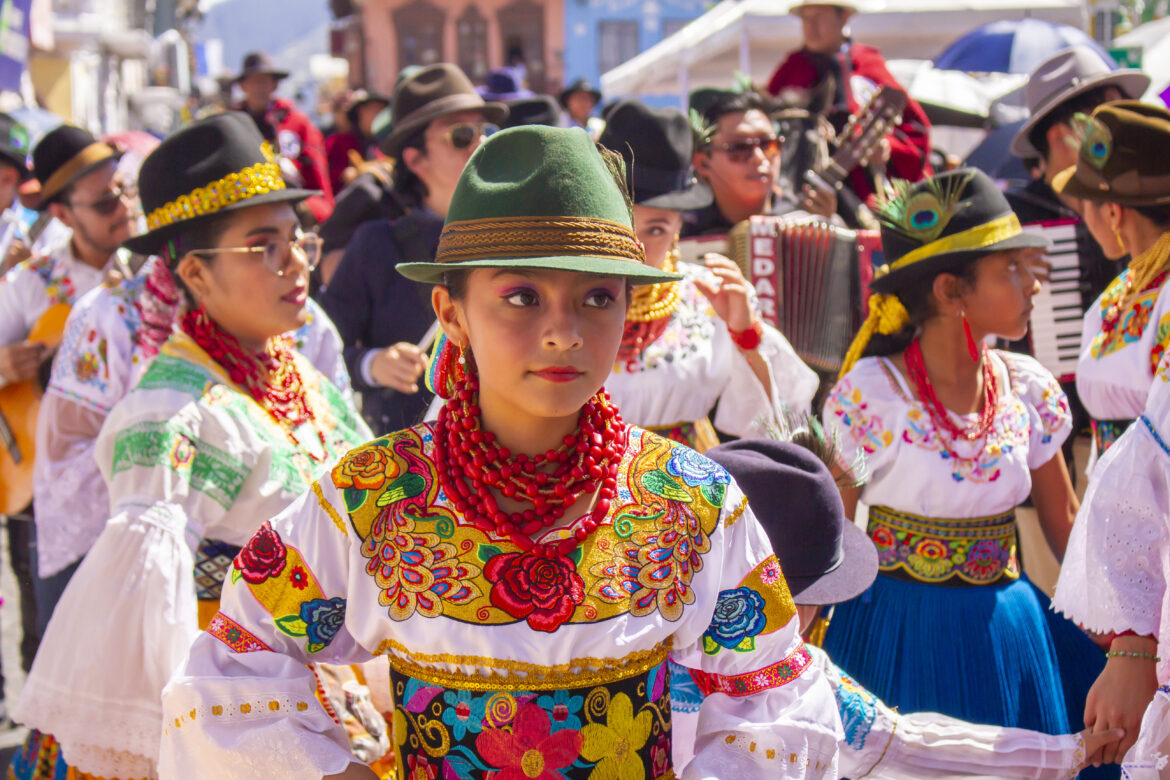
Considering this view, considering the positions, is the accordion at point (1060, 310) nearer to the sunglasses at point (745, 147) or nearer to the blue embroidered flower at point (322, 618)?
the sunglasses at point (745, 147)

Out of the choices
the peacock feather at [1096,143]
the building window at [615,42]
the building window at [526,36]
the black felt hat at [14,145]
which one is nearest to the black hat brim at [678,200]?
the peacock feather at [1096,143]

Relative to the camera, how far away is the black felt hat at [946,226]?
3307mm

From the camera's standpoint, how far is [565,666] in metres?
1.76

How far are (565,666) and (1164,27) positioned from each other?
12468 mm

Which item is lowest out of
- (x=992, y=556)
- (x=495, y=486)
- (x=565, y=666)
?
(x=992, y=556)

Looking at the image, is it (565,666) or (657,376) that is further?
(657,376)

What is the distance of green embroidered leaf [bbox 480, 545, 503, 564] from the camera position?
1.80 metres

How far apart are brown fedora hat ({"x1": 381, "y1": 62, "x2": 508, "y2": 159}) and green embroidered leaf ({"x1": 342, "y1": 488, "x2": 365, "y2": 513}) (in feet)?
10.3

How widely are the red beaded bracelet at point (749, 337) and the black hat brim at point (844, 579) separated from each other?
113 cm

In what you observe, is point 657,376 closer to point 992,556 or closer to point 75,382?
point 992,556

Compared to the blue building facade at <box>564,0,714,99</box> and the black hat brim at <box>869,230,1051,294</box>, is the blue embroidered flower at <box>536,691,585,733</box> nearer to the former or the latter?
the black hat brim at <box>869,230,1051,294</box>

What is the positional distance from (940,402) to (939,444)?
138 mm

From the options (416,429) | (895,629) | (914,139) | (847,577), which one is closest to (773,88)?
(914,139)

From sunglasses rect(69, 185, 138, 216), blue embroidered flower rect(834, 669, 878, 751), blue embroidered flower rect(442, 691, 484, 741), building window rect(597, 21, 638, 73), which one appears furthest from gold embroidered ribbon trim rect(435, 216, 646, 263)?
building window rect(597, 21, 638, 73)
